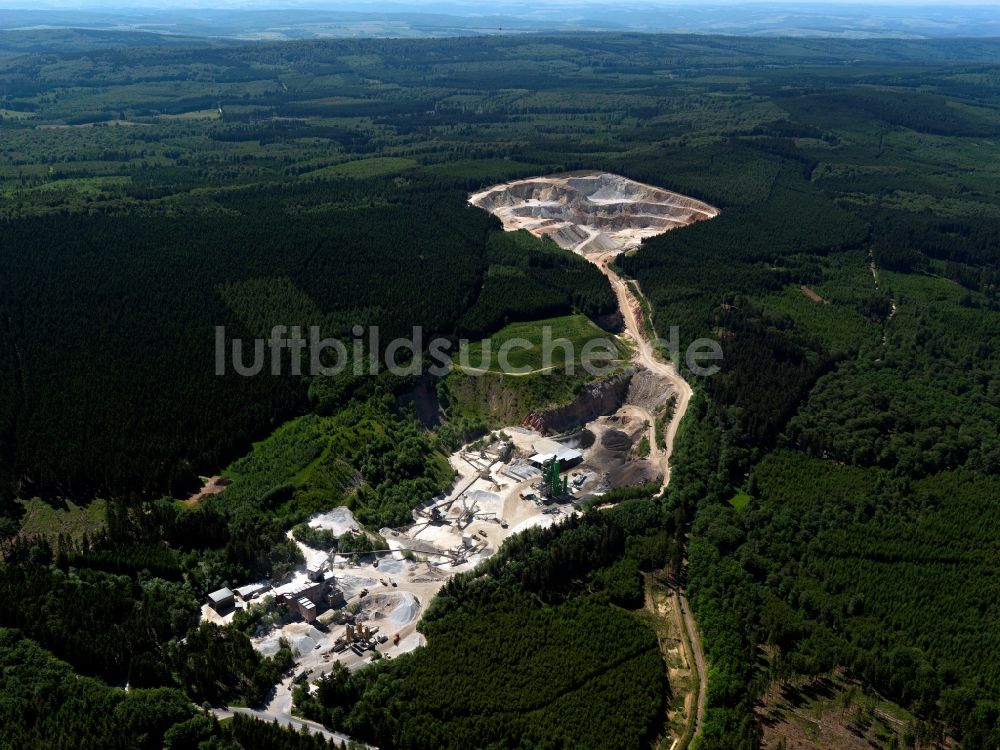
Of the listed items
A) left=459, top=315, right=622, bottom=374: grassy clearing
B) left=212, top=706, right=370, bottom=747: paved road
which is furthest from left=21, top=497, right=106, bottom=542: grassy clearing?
left=459, top=315, right=622, bottom=374: grassy clearing

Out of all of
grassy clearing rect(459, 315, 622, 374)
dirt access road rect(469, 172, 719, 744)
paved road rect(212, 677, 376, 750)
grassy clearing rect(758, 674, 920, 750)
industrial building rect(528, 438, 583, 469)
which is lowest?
grassy clearing rect(758, 674, 920, 750)

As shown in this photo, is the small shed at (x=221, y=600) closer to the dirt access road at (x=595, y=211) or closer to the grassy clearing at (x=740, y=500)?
the grassy clearing at (x=740, y=500)

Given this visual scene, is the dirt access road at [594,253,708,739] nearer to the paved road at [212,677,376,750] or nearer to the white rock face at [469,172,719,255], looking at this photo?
A: the white rock face at [469,172,719,255]

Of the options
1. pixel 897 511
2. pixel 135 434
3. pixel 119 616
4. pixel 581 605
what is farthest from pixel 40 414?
pixel 897 511

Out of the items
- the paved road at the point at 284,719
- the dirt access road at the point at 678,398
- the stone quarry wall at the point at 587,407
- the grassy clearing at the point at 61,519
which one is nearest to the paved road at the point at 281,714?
the paved road at the point at 284,719

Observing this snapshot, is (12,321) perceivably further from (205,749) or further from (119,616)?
(205,749)

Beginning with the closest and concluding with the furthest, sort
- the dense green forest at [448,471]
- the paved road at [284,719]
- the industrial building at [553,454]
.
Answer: the paved road at [284,719] → the dense green forest at [448,471] → the industrial building at [553,454]

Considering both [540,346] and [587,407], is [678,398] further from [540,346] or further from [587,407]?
[540,346]

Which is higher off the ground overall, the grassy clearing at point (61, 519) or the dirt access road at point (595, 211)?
the dirt access road at point (595, 211)

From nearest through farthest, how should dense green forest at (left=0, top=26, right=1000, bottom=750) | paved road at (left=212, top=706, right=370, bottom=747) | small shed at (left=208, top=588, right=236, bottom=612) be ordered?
paved road at (left=212, top=706, right=370, bottom=747) < dense green forest at (left=0, top=26, right=1000, bottom=750) < small shed at (left=208, top=588, right=236, bottom=612)
